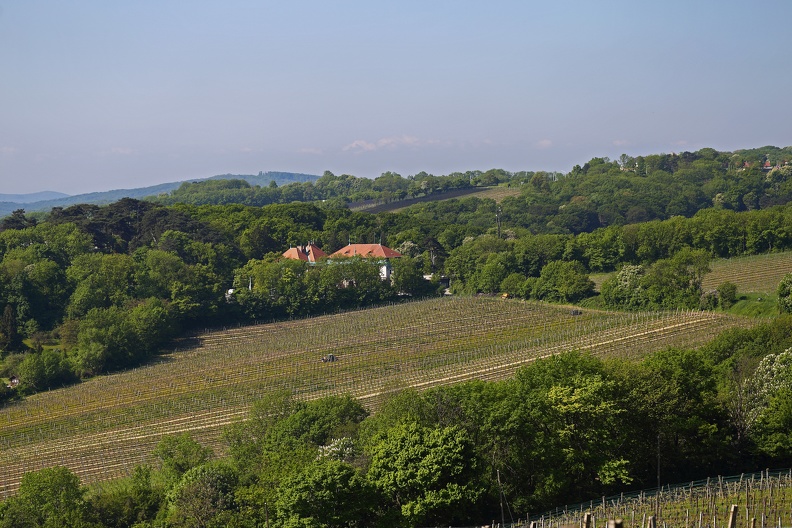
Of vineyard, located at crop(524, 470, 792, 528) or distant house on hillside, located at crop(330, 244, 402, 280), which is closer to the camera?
vineyard, located at crop(524, 470, 792, 528)

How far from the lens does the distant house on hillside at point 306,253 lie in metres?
91.1

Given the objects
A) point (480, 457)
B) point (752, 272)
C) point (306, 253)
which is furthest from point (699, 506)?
point (306, 253)

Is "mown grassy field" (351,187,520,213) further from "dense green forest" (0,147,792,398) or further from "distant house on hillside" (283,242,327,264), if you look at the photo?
"distant house on hillside" (283,242,327,264)

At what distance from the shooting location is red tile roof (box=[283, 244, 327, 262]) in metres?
91.2

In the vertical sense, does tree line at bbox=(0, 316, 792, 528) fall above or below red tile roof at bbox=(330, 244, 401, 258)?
below

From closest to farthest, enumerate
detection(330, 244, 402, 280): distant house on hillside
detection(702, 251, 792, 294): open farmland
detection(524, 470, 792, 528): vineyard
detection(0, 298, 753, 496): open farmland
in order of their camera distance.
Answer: detection(524, 470, 792, 528): vineyard, detection(0, 298, 753, 496): open farmland, detection(702, 251, 792, 294): open farmland, detection(330, 244, 402, 280): distant house on hillside

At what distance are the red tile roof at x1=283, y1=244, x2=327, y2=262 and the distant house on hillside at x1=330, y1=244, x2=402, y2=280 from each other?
6.44 ft

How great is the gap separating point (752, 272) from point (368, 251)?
39.1 metres

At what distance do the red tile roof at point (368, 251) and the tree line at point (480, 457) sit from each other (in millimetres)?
59267

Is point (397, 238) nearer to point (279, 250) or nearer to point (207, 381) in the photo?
point (279, 250)

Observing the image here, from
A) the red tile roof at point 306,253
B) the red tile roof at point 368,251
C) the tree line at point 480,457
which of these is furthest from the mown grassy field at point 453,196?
the tree line at point 480,457

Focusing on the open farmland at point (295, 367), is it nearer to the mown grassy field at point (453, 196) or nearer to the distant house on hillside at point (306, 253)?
the distant house on hillside at point (306, 253)

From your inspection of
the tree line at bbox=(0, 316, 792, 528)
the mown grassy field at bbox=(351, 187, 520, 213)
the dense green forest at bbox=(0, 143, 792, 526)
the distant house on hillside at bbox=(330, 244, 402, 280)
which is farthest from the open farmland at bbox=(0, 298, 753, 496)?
the mown grassy field at bbox=(351, 187, 520, 213)

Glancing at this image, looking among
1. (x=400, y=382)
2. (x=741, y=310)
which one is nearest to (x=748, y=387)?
(x=400, y=382)
